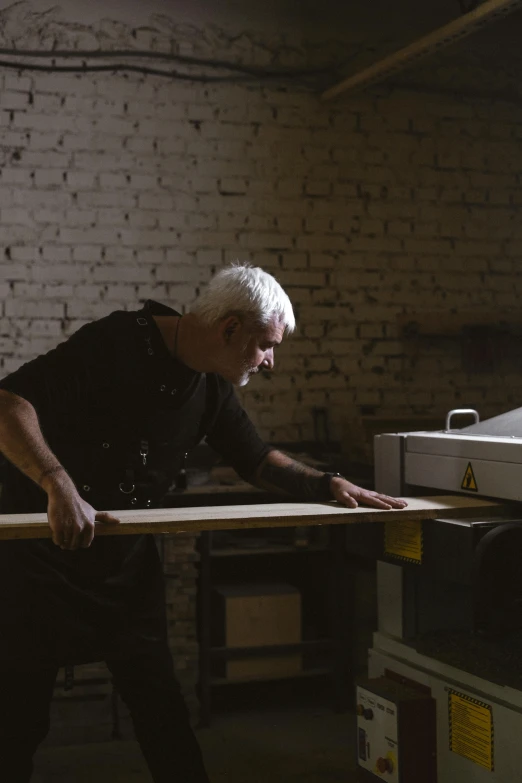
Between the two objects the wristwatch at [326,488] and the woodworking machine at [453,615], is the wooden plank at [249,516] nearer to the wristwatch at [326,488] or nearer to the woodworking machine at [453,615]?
the woodworking machine at [453,615]

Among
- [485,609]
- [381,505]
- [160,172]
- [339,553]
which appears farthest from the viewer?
[160,172]

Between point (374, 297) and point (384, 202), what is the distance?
0.47 meters

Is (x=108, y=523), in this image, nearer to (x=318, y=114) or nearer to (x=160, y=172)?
(x=160, y=172)

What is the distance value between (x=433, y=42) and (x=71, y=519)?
2733mm

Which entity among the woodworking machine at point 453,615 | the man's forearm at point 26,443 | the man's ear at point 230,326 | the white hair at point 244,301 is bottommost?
the woodworking machine at point 453,615

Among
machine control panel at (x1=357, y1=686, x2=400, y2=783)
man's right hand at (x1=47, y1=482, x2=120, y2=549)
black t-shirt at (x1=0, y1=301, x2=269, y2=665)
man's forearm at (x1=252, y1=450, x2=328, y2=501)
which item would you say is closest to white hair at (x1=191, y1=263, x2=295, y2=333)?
black t-shirt at (x1=0, y1=301, x2=269, y2=665)

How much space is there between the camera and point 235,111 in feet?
14.3

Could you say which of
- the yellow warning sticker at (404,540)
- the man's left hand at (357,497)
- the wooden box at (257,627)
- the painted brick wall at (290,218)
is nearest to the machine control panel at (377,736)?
the yellow warning sticker at (404,540)

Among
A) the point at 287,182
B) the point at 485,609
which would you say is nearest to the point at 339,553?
the point at 287,182

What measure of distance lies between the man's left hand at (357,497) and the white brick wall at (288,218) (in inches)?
84.6

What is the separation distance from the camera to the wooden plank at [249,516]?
1.72 metres

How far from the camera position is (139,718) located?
2.08 meters

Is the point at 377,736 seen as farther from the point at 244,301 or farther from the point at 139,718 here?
the point at 244,301

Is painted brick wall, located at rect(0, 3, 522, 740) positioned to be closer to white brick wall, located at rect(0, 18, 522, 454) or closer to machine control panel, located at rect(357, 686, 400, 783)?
white brick wall, located at rect(0, 18, 522, 454)
